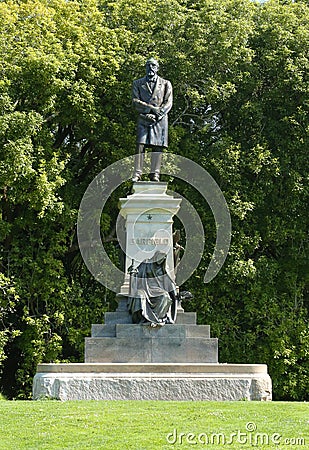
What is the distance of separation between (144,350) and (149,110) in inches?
196

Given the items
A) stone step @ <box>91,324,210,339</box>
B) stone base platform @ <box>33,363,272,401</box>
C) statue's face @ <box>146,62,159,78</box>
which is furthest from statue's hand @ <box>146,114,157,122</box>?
stone base platform @ <box>33,363,272,401</box>

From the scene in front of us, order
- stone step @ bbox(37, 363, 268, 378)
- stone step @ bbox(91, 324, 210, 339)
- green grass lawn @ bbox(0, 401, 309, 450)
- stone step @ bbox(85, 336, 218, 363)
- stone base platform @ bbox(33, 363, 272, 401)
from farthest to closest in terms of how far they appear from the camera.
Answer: stone step @ bbox(91, 324, 210, 339) < stone step @ bbox(85, 336, 218, 363) < stone step @ bbox(37, 363, 268, 378) < stone base platform @ bbox(33, 363, 272, 401) < green grass lawn @ bbox(0, 401, 309, 450)

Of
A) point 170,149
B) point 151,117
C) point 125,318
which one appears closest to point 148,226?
point 125,318

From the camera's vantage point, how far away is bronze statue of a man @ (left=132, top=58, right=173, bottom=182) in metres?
15.1

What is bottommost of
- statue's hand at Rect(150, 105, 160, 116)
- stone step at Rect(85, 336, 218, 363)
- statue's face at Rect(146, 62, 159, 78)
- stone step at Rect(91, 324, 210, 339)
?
stone step at Rect(85, 336, 218, 363)

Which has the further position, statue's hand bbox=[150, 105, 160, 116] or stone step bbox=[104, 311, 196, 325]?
statue's hand bbox=[150, 105, 160, 116]

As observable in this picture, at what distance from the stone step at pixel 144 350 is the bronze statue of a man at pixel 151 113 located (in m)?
3.74

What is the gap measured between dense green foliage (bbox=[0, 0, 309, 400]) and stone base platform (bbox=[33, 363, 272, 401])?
24.1ft

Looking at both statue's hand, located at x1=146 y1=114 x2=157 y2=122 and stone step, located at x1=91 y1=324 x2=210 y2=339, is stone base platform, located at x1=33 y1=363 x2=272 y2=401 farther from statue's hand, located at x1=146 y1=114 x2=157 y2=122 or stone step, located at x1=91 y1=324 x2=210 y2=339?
statue's hand, located at x1=146 y1=114 x2=157 y2=122

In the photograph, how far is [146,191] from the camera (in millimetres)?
14453

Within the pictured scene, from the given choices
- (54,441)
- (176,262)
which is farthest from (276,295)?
(54,441)

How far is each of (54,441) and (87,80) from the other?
14.0 meters

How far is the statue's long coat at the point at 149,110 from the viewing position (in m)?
15.1

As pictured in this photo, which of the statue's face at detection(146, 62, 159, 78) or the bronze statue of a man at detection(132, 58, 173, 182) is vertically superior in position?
the statue's face at detection(146, 62, 159, 78)
